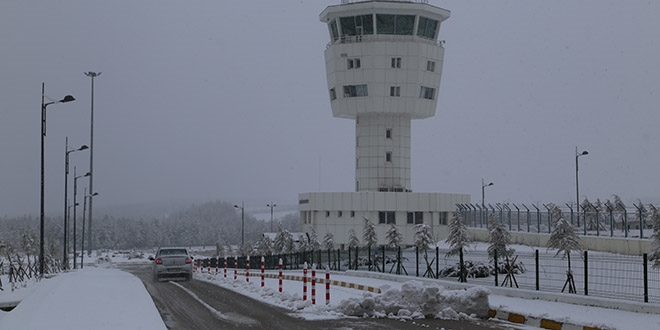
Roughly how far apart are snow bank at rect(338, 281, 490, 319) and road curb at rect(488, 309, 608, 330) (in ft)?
1.48

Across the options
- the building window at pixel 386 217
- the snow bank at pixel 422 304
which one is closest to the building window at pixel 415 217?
the building window at pixel 386 217

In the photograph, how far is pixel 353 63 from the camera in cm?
7638

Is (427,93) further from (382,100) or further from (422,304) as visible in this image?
(422,304)

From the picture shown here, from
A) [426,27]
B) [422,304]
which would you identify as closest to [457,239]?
[422,304]

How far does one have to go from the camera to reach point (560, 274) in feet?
77.8

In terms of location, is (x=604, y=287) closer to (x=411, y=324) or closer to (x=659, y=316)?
(x=659, y=316)

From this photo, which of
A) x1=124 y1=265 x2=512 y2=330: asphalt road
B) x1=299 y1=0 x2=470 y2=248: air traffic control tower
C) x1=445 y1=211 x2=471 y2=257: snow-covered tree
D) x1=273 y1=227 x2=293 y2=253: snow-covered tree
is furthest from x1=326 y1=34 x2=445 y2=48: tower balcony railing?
x1=124 y1=265 x2=512 y2=330: asphalt road

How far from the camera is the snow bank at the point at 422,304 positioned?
18969mm

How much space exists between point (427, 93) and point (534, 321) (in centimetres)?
6141

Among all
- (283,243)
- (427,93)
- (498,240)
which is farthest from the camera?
(283,243)

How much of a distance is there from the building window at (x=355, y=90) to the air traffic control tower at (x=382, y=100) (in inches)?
→ 4.0

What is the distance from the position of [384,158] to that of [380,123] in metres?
3.72

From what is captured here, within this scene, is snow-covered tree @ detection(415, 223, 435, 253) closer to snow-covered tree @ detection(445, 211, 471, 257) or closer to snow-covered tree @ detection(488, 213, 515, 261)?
snow-covered tree @ detection(445, 211, 471, 257)

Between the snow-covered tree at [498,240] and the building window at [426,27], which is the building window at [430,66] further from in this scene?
the snow-covered tree at [498,240]
